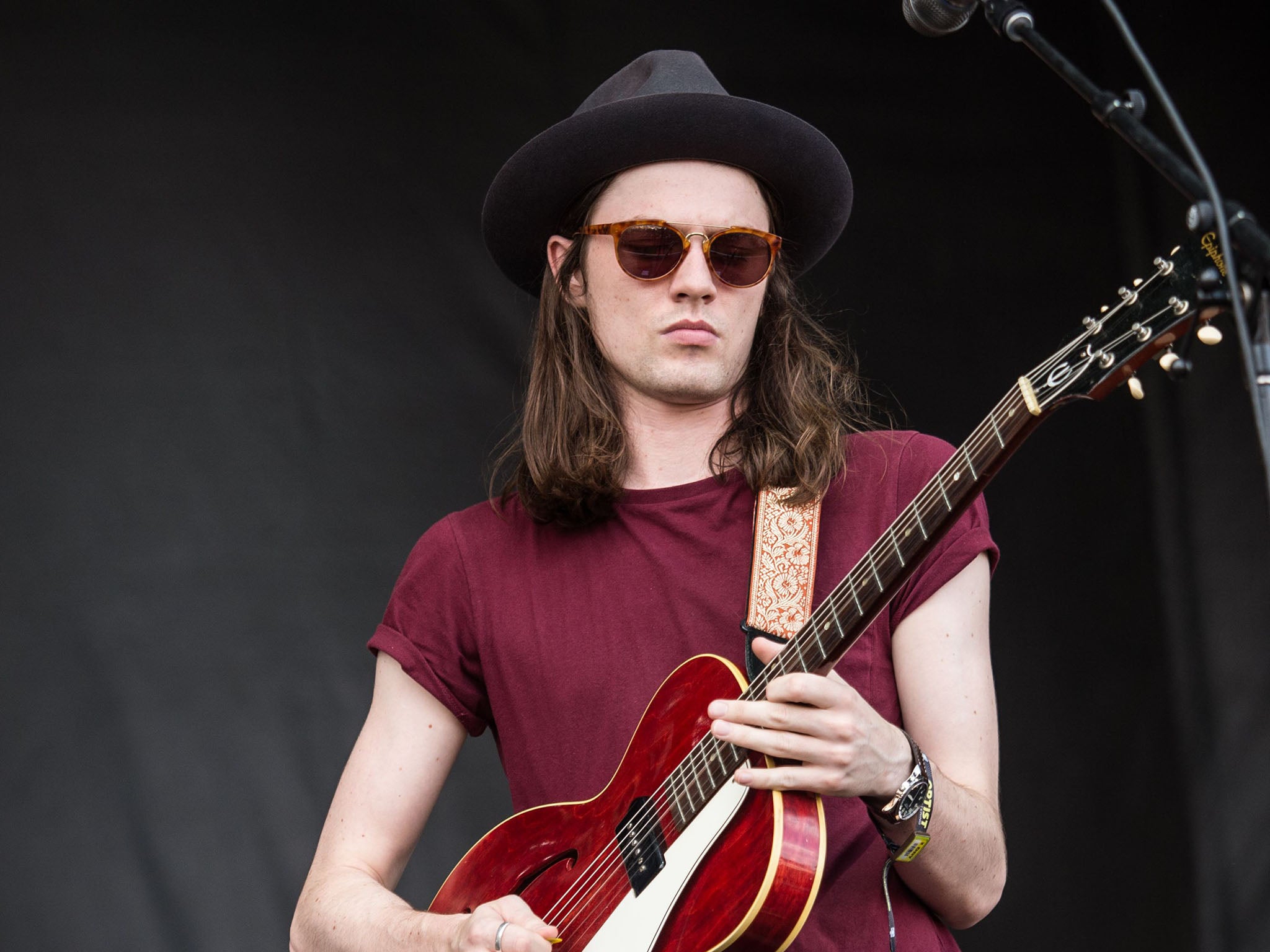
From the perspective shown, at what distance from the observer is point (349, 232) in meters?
3.50

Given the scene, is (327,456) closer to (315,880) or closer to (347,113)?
(347,113)

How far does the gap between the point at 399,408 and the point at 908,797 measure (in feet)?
6.89

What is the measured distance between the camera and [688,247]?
2334 mm

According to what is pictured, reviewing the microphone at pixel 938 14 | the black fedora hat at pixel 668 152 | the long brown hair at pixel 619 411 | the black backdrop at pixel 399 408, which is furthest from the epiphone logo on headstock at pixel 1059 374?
the black backdrop at pixel 399 408

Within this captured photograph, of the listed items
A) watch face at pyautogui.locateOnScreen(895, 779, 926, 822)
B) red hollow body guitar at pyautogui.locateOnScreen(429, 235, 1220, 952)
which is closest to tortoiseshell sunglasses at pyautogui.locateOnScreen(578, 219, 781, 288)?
red hollow body guitar at pyautogui.locateOnScreen(429, 235, 1220, 952)

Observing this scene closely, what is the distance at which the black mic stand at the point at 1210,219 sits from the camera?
1139 mm

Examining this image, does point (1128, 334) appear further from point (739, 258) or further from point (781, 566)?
point (739, 258)

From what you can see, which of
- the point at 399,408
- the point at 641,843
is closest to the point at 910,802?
the point at 641,843

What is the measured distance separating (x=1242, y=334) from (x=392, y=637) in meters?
1.63

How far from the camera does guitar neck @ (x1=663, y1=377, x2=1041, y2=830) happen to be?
157 centimetres

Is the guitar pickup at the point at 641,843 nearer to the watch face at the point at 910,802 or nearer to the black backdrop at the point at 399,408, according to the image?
the watch face at the point at 910,802

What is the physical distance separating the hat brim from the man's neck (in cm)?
46

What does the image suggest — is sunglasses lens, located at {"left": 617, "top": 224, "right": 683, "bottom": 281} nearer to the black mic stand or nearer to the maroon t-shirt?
the maroon t-shirt

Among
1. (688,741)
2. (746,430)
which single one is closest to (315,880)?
(688,741)
